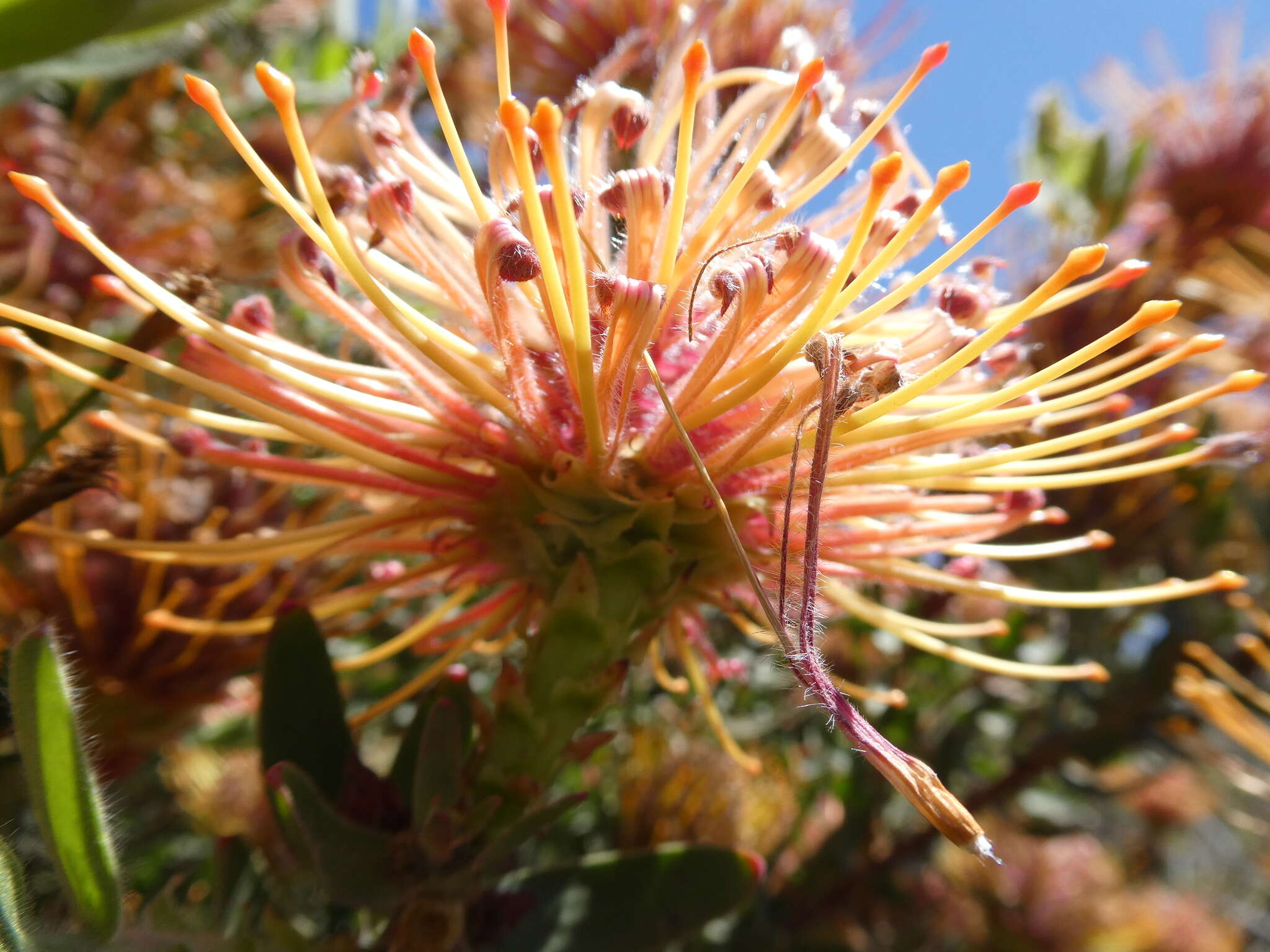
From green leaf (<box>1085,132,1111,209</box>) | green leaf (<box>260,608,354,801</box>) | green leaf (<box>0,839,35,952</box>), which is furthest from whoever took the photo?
green leaf (<box>1085,132,1111,209</box>)

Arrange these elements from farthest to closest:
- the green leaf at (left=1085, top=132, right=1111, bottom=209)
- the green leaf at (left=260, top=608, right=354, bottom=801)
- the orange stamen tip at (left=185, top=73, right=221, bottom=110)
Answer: the green leaf at (left=1085, top=132, right=1111, bottom=209) → the green leaf at (left=260, top=608, right=354, bottom=801) → the orange stamen tip at (left=185, top=73, right=221, bottom=110)

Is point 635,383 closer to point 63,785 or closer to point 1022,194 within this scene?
point 1022,194

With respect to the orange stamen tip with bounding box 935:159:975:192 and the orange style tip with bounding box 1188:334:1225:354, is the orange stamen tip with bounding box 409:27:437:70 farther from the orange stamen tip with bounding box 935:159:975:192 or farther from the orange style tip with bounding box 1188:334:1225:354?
the orange style tip with bounding box 1188:334:1225:354

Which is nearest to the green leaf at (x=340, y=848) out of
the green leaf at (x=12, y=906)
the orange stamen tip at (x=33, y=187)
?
the green leaf at (x=12, y=906)

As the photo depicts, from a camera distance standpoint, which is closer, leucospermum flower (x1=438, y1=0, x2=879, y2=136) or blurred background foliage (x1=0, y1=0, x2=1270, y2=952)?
blurred background foliage (x1=0, y1=0, x2=1270, y2=952)

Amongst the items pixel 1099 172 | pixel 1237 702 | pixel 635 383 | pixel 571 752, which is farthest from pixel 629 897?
pixel 1099 172

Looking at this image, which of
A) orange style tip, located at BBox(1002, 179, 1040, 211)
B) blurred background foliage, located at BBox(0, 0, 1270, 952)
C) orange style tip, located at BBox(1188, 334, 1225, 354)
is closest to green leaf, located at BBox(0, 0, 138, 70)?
blurred background foliage, located at BBox(0, 0, 1270, 952)

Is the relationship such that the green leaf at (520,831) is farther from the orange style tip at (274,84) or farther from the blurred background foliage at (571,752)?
the orange style tip at (274,84)
